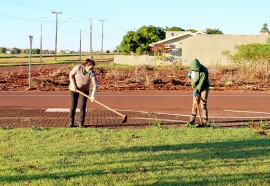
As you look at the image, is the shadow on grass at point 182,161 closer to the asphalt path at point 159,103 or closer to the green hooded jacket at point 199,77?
the green hooded jacket at point 199,77

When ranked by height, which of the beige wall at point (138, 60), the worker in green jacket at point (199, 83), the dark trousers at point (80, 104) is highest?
the beige wall at point (138, 60)

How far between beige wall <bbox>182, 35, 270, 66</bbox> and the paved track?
34285 millimetres

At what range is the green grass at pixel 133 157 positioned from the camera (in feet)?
19.6

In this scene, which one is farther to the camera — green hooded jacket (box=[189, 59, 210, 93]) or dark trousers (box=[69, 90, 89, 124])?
green hooded jacket (box=[189, 59, 210, 93])

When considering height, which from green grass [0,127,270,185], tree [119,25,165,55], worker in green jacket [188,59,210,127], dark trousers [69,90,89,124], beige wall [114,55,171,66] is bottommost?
green grass [0,127,270,185]

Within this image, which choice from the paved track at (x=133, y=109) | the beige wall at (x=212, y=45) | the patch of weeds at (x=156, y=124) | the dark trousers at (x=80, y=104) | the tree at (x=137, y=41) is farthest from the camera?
the tree at (x=137, y=41)

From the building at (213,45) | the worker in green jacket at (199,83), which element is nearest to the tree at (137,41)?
the building at (213,45)

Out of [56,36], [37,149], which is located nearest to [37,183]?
[37,149]

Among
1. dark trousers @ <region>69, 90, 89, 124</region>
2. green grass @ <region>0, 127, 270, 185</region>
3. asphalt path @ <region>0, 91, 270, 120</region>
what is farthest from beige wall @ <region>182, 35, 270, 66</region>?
green grass @ <region>0, 127, 270, 185</region>

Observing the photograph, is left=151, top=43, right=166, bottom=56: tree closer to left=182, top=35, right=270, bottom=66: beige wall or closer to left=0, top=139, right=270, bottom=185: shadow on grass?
left=182, top=35, right=270, bottom=66: beige wall

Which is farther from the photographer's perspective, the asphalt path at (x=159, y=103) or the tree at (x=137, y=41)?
the tree at (x=137, y=41)

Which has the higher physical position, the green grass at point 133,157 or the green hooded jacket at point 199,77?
the green hooded jacket at point 199,77

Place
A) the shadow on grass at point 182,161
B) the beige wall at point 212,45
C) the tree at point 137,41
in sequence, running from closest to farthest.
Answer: the shadow on grass at point 182,161
the beige wall at point 212,45
the tree at point 137,41

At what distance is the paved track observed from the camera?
1204cm
